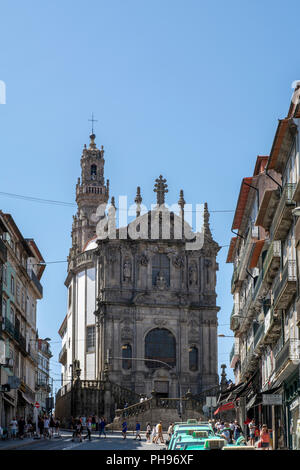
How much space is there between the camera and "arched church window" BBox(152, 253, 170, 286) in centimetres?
7825

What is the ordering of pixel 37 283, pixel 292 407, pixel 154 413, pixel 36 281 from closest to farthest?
pixel 292 407
pixel 154 413
pixel 36 281
pixel 37 283

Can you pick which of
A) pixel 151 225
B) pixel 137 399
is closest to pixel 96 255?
pixel 151 225

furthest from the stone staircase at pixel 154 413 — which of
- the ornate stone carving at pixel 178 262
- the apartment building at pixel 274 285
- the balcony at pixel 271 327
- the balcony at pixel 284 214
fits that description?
the balcony at pixel 284 214

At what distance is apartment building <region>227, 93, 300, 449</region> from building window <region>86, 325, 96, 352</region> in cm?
2687

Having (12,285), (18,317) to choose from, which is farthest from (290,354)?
(18,317)

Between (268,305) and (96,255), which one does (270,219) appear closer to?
(268,305)

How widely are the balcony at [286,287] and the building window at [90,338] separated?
4665 cm

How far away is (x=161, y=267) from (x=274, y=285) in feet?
135

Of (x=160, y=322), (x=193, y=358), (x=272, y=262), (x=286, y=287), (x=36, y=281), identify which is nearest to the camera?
(x=286, y=287)

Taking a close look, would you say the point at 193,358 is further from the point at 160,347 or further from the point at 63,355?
the point at 63,355

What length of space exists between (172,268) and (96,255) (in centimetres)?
677

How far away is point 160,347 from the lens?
7675cm

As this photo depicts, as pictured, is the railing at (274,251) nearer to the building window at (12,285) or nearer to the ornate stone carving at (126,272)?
the building window at (12,285)

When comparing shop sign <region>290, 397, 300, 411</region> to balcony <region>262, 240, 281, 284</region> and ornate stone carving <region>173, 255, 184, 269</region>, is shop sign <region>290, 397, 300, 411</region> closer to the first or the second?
balcony <region>262, 240, 281, 284</region>
